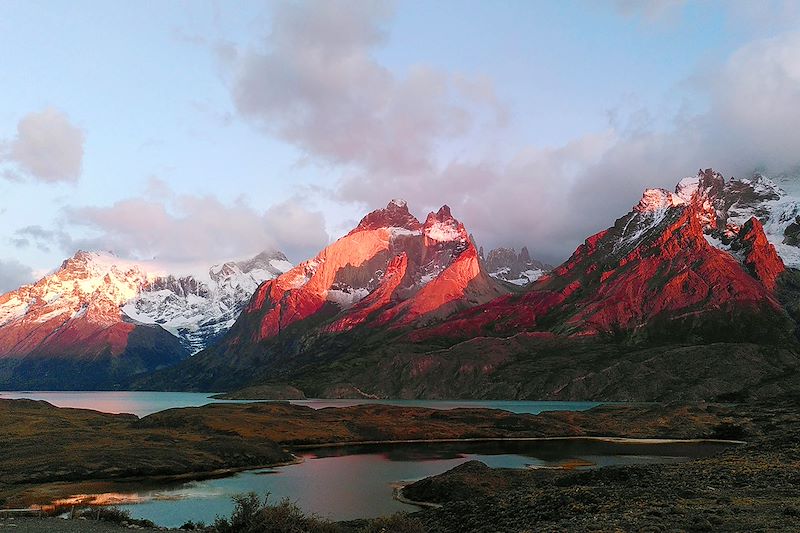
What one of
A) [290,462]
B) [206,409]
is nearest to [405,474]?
[290,462]

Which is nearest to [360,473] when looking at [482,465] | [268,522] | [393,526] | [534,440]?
[482,465]

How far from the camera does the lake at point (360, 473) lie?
3017 inches

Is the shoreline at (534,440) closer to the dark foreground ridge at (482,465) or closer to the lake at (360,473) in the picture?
the dark foreground ridge at (482,465)

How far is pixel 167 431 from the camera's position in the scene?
146375 millimetres

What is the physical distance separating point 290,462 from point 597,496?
262 feet

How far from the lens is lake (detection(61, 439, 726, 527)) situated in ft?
251

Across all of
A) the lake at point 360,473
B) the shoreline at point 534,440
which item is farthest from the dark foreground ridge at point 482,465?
the lake at point 360,473

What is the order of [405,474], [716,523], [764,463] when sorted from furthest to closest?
[405,474] < [764,463] < [716,523]

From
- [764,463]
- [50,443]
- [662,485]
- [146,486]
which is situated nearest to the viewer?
[662,485]

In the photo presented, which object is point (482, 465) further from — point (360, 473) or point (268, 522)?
point (268, 522)

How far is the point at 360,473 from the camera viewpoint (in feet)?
356

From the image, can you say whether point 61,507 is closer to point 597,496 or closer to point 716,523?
point 597,496

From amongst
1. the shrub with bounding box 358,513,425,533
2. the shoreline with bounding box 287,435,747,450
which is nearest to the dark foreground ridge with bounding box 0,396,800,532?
the shoreline with bounding box 287,435,747,450

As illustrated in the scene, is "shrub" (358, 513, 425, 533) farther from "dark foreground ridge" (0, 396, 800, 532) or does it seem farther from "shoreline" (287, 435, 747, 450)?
"shoreline" (287, 435, 747, 450)
